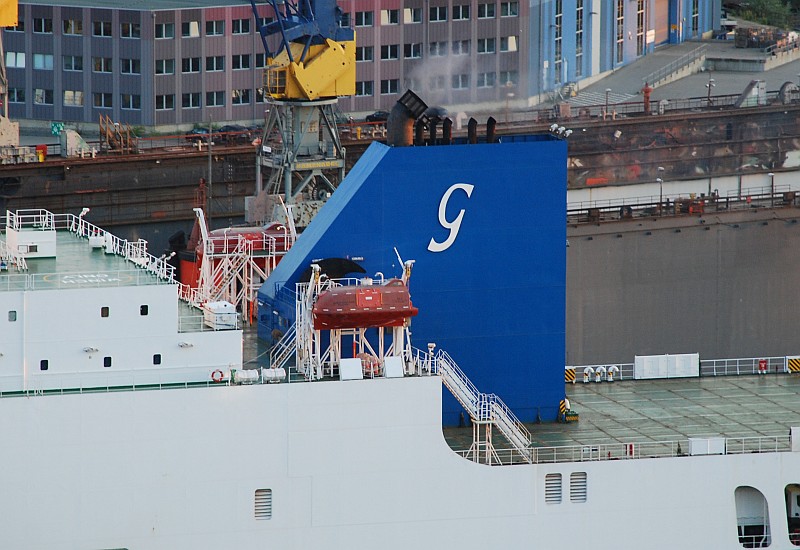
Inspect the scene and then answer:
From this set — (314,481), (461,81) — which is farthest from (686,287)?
(314,481)

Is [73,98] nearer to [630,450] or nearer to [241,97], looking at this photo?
[241,97]

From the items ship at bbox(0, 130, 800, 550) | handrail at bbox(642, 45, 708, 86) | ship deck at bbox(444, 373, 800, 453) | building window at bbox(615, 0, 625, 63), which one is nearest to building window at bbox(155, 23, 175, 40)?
building window at bbox(615, 0, 625, 63)

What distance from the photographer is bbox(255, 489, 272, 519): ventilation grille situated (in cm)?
3334

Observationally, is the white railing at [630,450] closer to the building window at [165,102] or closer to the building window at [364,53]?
the building window at [165,102]

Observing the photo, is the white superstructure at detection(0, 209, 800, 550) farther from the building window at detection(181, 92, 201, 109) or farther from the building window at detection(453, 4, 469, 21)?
the building window at detection(453, 4, 469, 21)

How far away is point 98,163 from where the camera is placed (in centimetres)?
6612

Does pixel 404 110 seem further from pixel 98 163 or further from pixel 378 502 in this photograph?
pixel 98 163

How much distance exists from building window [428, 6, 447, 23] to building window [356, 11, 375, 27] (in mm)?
2314

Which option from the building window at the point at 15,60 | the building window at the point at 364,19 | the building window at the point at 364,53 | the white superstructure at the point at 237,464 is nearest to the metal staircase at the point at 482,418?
the white superstructure at the point at 237,464

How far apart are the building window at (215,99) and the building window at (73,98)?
4.84 m

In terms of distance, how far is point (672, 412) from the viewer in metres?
38.2

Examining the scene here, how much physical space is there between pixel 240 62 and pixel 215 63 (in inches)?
40.2

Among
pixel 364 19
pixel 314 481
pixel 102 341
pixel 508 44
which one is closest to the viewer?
pixel 102 341

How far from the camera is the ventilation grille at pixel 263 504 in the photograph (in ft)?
109
